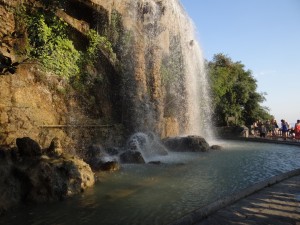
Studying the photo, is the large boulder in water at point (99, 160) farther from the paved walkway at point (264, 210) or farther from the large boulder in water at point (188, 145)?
the paved walkway at point (264, 210)

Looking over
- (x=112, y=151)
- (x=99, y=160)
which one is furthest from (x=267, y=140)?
(x=99, y=160)

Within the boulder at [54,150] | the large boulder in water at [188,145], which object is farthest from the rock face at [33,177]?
the large boulder in water at [188,145]

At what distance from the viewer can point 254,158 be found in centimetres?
1619

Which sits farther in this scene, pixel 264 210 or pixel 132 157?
pixel 132 157

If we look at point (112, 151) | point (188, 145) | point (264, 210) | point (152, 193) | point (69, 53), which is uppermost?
point (69, 53)

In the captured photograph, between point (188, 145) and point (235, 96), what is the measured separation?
66.5 ft

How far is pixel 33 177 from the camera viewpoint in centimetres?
888

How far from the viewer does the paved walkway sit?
6.07 metres

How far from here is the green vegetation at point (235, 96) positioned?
3628 centimetres

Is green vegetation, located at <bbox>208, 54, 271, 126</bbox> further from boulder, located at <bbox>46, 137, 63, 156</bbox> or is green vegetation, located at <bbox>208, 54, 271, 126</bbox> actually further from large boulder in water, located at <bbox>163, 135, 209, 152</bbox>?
boulder, located at <bbox>46, 137, 63, 156</bbox>

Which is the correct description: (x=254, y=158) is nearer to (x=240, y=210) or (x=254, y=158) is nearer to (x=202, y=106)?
(x=240, y=210)

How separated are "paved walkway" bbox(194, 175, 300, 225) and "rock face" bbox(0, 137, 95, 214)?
4684 millimetres

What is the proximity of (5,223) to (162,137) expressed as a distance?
16.0 m

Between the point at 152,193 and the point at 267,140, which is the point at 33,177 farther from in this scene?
the point at 267,140
